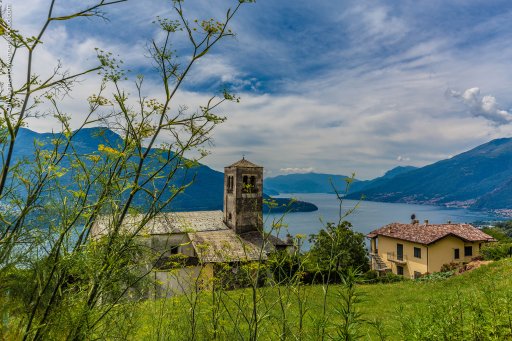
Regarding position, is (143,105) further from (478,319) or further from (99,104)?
(478,319)

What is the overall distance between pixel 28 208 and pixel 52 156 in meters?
0.47

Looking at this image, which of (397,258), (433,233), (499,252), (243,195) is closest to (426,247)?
(433,233)

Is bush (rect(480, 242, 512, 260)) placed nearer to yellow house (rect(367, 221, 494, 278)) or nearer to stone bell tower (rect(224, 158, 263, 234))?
yellow house (rect(367, 221, 494, 278))

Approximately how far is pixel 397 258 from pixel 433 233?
5.77 m

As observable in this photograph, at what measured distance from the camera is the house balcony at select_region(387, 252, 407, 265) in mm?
39594

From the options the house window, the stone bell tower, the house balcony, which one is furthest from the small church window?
the house window

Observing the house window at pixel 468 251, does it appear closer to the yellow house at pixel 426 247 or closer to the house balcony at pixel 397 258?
the yellow house at pixel 426 247

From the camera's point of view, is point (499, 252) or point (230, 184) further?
point (230, 184)

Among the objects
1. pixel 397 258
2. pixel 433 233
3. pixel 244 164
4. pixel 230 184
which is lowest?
pixel 397 258

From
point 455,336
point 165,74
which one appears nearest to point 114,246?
point 165,74

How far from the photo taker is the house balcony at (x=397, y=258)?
130 ft

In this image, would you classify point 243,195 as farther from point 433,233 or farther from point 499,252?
point 499,252

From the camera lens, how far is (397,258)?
40.6 meters

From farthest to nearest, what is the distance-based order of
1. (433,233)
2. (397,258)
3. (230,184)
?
(397,258) → (230,184) → (433,233)
